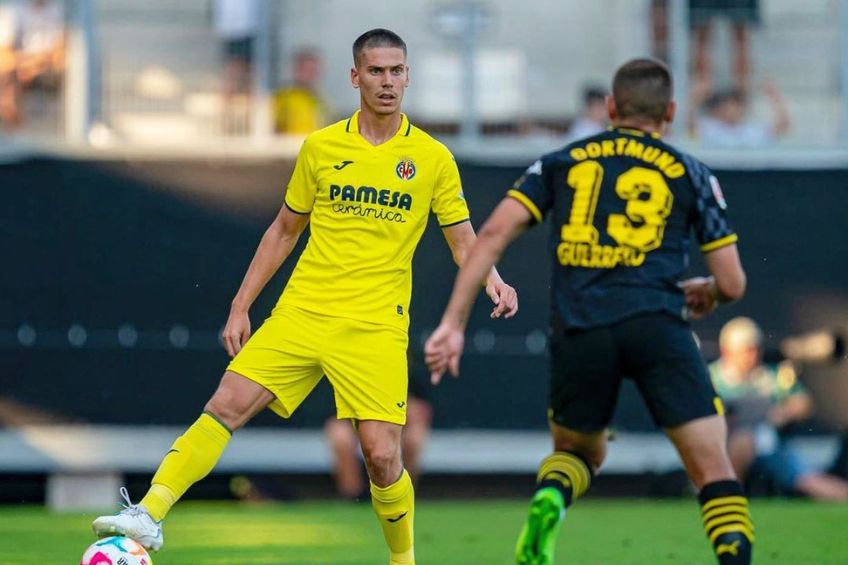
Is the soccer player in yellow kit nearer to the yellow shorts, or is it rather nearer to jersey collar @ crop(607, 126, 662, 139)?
the yellow shorts

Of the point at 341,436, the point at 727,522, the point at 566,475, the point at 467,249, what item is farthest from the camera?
the point at 341,436

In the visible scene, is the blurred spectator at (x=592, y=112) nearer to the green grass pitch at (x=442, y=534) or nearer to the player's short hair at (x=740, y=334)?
the player's short hair at (x=740, y=334)

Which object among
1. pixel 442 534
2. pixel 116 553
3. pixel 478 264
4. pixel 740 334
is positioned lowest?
pixel 442 534

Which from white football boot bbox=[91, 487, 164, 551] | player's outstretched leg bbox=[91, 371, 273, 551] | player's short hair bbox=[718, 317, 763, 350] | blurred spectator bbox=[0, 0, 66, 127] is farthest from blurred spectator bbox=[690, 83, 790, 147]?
white football boot bbox=[91, 487, 164, 551]

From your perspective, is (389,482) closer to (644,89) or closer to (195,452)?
(195,452)

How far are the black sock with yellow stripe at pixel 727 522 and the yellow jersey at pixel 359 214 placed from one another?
1.76 metres

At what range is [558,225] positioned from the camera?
5.79 metres

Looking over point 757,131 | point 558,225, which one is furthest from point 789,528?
point 558,225

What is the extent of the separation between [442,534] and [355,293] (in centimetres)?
383

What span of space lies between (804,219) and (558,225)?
7959mm

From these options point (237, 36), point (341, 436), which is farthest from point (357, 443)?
point (237, 36)

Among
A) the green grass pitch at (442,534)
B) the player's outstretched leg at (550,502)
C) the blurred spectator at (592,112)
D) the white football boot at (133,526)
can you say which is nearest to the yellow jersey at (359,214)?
the white football boot at (133,526)

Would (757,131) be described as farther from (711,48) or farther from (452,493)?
(452,493)

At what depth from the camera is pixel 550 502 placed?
5.80 meters
